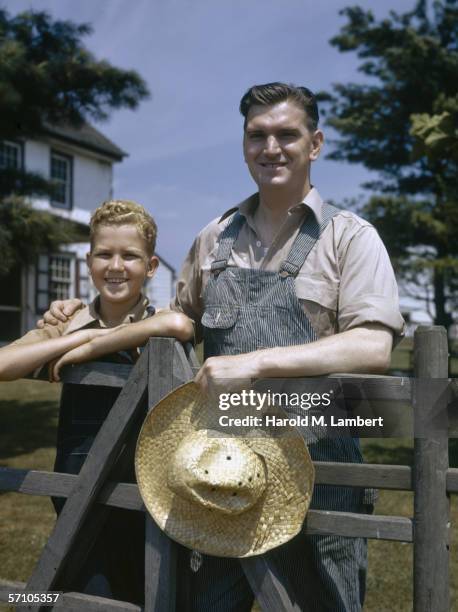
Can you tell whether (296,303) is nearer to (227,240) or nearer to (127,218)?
(227,240)

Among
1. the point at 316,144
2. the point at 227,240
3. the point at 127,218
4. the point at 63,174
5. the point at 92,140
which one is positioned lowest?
the point at 227,240

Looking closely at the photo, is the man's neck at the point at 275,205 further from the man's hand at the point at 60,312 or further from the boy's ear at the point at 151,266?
the man's hand at the point at 60,312

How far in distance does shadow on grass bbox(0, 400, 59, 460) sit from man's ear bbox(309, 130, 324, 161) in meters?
6.04

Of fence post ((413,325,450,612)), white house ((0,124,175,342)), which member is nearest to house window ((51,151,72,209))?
white house ((0,124,175,342))

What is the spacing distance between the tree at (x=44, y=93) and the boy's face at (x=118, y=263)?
5.80 m

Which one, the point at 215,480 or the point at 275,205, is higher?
the point at 275,205

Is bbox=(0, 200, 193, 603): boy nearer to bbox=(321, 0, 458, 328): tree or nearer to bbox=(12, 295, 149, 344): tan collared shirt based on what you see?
bbox=(12, 295, 149, 344): tan collared shirt

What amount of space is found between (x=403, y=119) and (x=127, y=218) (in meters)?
17.6

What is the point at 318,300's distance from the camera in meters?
2.37

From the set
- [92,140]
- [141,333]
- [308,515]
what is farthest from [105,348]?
[92,140]

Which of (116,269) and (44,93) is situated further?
(44,93)

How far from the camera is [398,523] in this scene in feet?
6.98

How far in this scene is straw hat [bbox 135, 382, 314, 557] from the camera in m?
2.10

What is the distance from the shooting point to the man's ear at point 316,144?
8.56 ft
